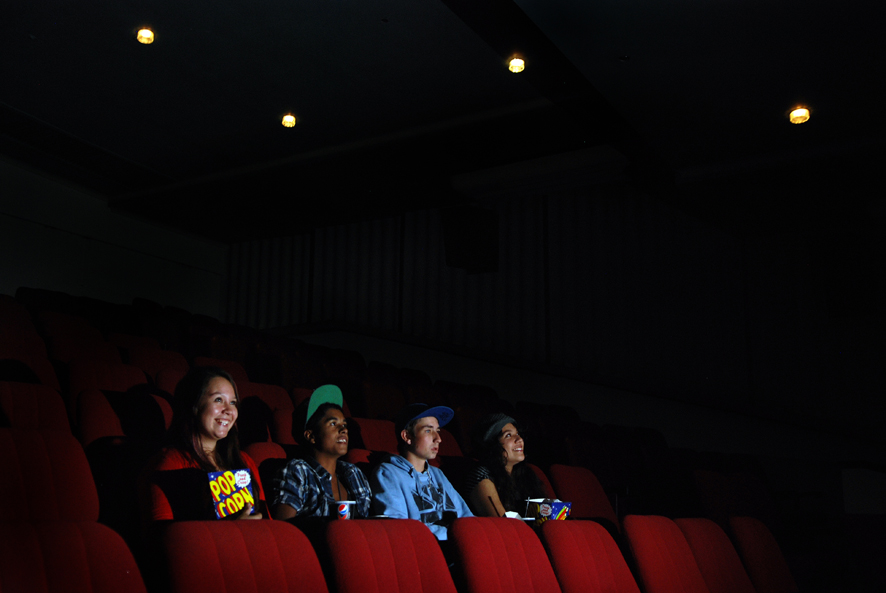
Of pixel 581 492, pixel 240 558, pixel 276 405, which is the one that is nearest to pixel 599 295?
pixel 581 492

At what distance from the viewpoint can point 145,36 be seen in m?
3.56

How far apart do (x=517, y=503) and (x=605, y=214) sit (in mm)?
3141

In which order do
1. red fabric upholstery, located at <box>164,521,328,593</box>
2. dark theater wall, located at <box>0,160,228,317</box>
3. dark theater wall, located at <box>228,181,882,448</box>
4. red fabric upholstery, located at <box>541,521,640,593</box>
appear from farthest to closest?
1. dark theater wall, located at <box>0,160,228,317</box>
2. dark theater wall, located at <box>228,181,882,448</box>
3. red fabric upholstery, located at <box>541,521,640,593</box>
4. red fabric upholstery, located at <box>164,521,328,593</box>

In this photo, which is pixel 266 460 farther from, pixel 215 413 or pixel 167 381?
pixel 167 381

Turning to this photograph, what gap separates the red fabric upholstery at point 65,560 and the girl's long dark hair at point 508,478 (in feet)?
5.25

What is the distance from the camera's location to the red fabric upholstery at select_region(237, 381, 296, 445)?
→ 2494mm

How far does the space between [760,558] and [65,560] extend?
181 centimetres

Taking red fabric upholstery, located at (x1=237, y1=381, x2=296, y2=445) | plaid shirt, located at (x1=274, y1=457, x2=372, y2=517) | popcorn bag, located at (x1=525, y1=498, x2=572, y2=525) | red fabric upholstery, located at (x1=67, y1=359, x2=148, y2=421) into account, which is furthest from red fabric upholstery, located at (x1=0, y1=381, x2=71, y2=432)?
popcorn bag, located at (x1=525, y1=498, x2=572, y2=525)

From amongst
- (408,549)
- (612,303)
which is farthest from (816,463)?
(408,549)

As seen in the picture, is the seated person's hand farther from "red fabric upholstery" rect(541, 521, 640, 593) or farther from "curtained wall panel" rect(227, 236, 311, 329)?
"curtained wall panel" rect(227, 236, 311, 329)

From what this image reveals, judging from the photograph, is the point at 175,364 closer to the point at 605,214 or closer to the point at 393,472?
the point at 393,472

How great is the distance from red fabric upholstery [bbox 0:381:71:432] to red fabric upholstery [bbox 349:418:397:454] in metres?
0.96

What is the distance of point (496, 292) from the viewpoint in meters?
5.39

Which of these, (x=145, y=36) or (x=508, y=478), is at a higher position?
(x=145, y=36)
